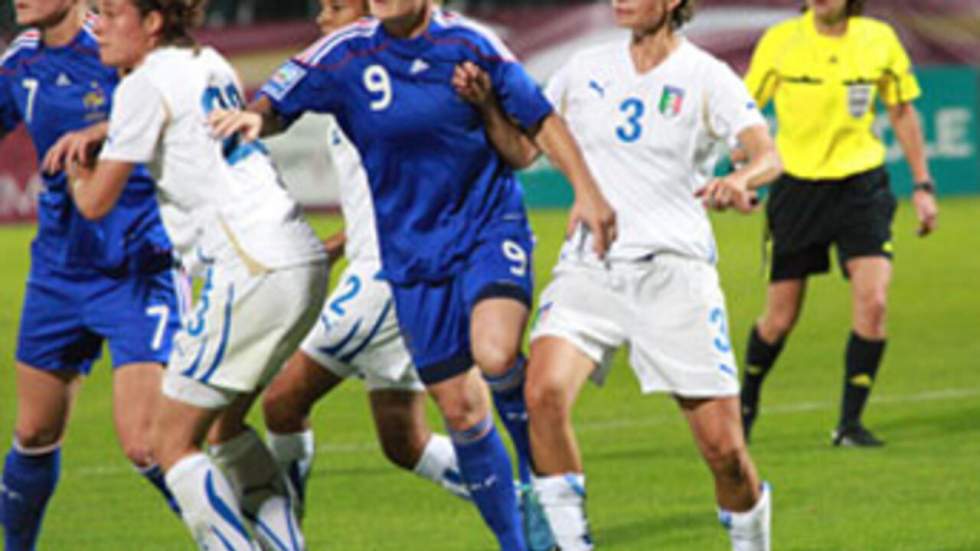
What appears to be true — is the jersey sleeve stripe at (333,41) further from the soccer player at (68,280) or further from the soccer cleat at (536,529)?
the soccer cleat at (536,529)

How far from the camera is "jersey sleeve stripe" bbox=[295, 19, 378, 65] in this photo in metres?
7.61

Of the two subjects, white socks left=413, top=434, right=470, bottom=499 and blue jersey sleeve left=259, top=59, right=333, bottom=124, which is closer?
blue jersey sleeve left=259, top=59, right=333, bottom=124

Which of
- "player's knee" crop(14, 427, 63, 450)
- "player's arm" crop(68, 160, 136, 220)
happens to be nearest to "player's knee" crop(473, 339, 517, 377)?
"player's arm" crop(68, 160, 136, 220)

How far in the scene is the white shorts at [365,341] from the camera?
8.63 m

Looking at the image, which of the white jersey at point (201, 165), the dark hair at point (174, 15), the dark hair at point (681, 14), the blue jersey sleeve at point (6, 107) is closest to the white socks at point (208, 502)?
the white jersey at point (201, 165)

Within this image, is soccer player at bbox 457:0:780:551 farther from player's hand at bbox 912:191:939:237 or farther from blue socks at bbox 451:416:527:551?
player's hand at bbox 912:191:939:237

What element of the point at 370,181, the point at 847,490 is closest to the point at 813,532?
the point at 847,490

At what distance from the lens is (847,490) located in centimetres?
995

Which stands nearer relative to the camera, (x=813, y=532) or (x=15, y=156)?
(x=813, y=532)

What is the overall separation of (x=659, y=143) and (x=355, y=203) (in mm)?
1637

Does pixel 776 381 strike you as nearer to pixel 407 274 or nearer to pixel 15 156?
pixel 407 274

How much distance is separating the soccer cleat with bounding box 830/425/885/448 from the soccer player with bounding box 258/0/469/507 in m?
2.96

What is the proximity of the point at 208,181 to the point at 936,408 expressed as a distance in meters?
6.22

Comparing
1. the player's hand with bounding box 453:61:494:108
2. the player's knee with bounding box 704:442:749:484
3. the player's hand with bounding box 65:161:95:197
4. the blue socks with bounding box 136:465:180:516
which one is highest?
the player's hand with bounding box 453:61:494:108
